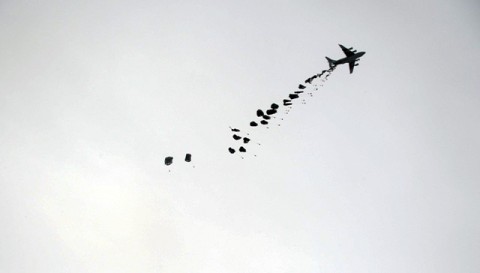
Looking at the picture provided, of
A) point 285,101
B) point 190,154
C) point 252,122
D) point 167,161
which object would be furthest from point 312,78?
point 167,161

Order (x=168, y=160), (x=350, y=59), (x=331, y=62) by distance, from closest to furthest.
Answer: (x=168, y=160) < (x=331, y=62) < (x=350, y=59)

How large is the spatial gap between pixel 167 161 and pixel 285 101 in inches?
393

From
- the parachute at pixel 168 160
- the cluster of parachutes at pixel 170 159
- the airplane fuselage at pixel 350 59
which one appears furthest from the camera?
the airplane fuselage at pixel 350 59

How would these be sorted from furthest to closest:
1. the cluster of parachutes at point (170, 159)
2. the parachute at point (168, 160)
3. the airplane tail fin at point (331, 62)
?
the airplane tail fin at point (331, 62) < the parachute at point (168, 160) < the cluster of parachutes at point (170, 159)

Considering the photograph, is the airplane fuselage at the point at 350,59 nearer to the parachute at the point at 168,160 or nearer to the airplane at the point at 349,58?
the airplane at the point at 349,58

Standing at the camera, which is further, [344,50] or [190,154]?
[344,50]

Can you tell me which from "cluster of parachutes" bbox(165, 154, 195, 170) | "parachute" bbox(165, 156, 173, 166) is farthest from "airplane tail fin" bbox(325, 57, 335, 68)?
"parachute" bbox(165, 156, 173, 166)

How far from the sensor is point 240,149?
20.1 m

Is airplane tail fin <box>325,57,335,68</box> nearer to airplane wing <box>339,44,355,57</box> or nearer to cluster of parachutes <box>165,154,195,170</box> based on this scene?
airplane wing <box>339,44,355,57</box>

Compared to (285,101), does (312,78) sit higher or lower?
higher

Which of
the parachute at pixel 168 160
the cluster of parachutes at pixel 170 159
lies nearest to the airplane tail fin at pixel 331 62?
the cluster of parachutes at pixel 170 159

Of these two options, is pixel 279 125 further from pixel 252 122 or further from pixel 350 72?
pixel 350 72

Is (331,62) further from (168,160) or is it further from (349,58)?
(168,160)

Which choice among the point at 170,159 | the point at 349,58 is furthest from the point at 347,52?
the point at 170,159
